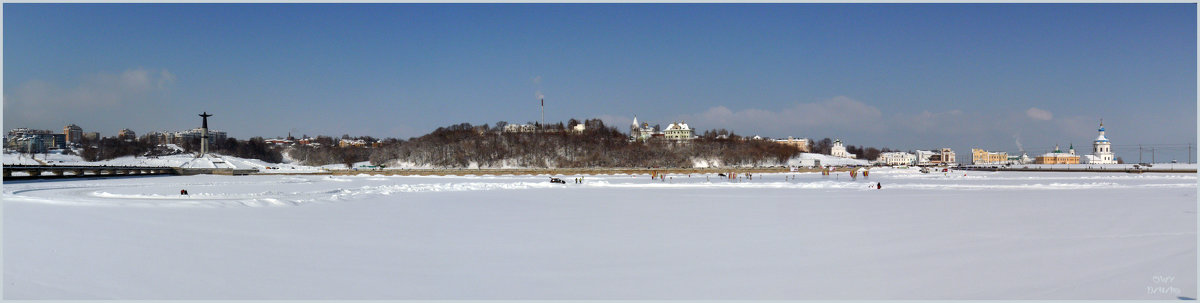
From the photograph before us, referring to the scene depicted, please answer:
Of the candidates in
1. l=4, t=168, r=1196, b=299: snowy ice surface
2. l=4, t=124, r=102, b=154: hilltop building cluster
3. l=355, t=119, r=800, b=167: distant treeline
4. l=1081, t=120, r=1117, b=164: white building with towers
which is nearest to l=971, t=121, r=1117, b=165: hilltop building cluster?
l=1081, t=120, r=1117, b=164: white building with towers

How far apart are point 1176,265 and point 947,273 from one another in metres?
3.90

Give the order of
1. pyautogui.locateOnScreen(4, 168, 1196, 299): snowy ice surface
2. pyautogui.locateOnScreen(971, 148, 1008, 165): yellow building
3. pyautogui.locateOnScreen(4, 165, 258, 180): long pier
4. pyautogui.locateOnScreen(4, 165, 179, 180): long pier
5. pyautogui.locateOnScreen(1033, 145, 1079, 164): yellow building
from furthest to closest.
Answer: pyautogui.locateOnScreen(971, 148, 1008, 165): yellow building
pyautogui.locateOnScreen(1033, 145, 1079, 164): yellow building
pyautogui.locateOnScreen(4, 165, 258, 180): long pier
pyautogui.locateOnScreen(4, 165, 179, 180): long pier
pyautogui.locateOnScreen(4, 168, 1196, 299): snowy ice surface

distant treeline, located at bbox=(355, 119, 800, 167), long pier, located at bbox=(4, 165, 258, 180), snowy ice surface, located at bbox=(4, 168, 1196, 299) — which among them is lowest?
snowy ice surface, located at bbox=(4, 168, 1196, 299)

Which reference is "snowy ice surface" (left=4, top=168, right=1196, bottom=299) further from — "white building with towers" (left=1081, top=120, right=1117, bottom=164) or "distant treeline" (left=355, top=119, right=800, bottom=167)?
"white building with towers" (left=1081, top=120, right=1117, bottom=164)

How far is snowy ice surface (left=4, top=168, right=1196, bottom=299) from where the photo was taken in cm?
870

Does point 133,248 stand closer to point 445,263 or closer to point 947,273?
point 445,263

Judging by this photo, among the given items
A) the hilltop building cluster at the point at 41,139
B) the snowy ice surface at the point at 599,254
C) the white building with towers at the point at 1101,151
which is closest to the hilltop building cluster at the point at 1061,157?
the white building with towers at the point at 1101,151

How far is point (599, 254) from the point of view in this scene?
1142 centimetres

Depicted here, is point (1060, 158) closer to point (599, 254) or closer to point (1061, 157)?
point (1061, 157)

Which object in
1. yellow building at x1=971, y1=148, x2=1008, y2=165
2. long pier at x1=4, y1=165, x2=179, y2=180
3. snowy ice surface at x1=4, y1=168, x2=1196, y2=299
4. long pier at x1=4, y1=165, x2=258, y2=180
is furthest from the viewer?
yellow building at x1=971, y1=148, x2=1008, y2=165

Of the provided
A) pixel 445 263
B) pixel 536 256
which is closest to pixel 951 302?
pixel 536 256

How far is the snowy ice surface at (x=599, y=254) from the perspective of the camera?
28.5 feet

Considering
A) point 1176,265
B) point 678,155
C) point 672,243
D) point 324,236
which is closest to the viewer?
point 1176,265

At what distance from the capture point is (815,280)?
9.22 m
